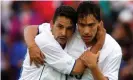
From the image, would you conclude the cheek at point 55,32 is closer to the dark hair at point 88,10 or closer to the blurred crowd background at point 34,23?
the dark hair at point 88,10

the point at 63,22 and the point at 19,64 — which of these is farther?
the point at 19,64

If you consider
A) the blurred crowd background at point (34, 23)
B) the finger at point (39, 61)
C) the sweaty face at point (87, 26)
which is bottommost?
the blurred crowd background at point (34, 23)

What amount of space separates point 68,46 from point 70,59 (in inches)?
5.2

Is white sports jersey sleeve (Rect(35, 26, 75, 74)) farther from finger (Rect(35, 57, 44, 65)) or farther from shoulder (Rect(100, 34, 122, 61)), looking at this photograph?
shoulder (Rect(100, 34, 122, 61))

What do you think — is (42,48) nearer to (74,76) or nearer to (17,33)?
(74,76)

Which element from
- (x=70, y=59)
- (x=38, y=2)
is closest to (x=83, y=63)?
(x=70, y=59)

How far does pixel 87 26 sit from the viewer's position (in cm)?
600

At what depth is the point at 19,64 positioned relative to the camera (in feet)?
29.5

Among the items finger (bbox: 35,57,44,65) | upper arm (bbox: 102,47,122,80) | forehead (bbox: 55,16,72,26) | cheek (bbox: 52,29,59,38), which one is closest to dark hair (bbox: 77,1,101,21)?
forehead (bbox: 55,16,72,26)

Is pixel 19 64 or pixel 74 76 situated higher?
pixel 74 76

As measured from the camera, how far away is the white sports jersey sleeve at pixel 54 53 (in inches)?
241

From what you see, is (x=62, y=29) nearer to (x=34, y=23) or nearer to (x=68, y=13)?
(x=68, y=13)

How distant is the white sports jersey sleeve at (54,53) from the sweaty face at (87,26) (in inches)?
9.9

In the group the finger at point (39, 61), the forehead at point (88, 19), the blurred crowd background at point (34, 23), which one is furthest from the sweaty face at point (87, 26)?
the blurred crowd background at point (34, 23)
